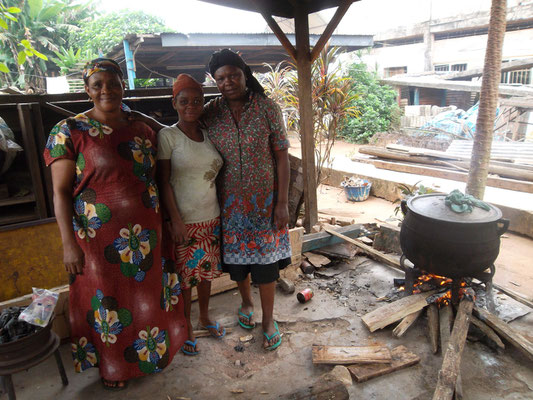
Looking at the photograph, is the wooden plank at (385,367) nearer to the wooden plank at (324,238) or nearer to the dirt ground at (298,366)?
the dirt ground at (298,366)

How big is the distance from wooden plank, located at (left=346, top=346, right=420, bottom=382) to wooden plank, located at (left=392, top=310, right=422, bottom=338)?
0.69ft

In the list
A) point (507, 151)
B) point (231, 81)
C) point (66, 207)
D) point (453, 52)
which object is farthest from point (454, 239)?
point (453, 52)

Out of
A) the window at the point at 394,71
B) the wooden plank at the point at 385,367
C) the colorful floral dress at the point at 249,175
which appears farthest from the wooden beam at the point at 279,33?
the window at the point at 394,71

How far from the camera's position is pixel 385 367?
98.7 inches

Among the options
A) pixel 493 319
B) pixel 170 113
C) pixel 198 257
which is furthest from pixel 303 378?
pixel 170 113

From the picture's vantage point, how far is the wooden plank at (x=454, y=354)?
211 cm

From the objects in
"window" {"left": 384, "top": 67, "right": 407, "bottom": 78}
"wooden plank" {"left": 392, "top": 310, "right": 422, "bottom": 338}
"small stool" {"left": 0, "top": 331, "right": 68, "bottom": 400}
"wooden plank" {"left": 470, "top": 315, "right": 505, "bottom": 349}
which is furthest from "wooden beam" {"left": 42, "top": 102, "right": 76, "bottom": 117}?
"window" {"left": 384, "top": 67, "right": 407, "bottom": 78}

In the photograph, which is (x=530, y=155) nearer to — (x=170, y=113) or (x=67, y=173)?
(x=170, y=113)

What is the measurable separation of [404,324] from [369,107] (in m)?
12.7

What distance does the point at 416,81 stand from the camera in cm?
1368

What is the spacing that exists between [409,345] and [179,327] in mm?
1723

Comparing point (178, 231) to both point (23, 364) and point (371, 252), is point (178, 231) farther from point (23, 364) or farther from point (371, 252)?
point (371, 252)

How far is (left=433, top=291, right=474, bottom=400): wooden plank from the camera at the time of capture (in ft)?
6.93

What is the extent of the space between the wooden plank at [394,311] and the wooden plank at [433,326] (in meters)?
0.07
